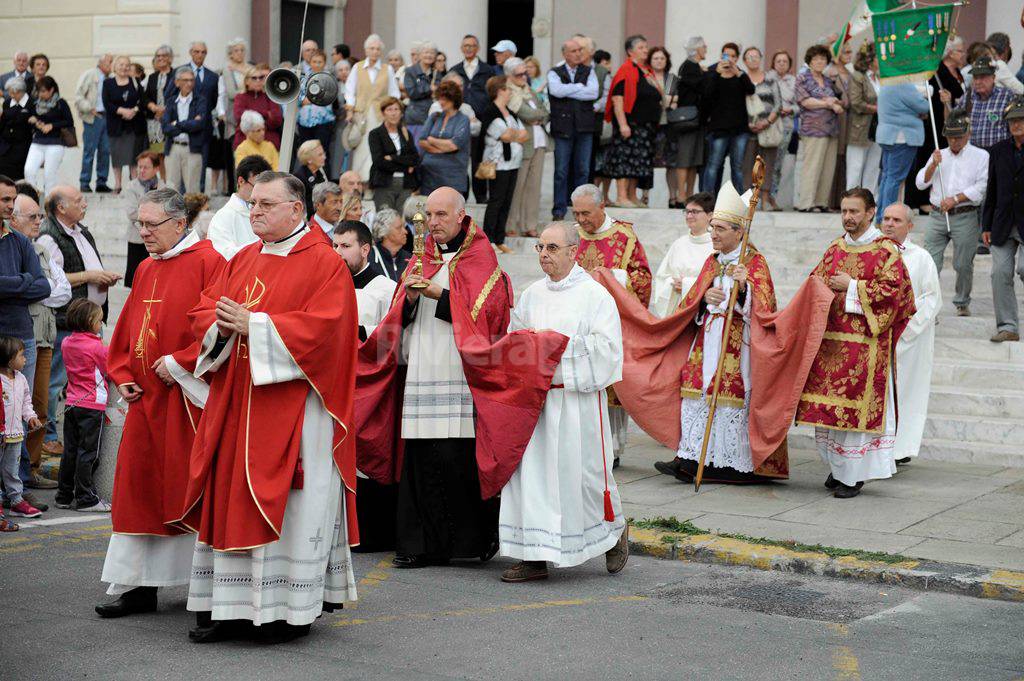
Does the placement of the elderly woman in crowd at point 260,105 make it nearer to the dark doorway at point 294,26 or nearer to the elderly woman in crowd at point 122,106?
the elderly woman in crowd at point 122,106

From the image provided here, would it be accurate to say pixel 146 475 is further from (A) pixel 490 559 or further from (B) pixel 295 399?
(A) pixel 490 559

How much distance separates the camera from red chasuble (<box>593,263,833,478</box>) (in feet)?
31.9

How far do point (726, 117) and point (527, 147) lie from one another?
2.11 metres

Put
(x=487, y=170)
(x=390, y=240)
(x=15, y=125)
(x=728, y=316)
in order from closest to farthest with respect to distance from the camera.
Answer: (x=728, y=316) → (x=390, y=240) → (x=487, y=170) → (x=15, y=125)

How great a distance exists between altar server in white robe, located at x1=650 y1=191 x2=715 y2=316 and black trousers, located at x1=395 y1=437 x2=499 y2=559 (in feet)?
11.6

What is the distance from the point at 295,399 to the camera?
6199 mm

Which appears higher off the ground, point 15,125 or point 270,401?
point 15,125

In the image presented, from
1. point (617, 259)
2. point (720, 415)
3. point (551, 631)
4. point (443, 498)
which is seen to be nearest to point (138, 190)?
point (617, 259)

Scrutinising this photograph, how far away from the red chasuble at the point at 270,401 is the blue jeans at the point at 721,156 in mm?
9787

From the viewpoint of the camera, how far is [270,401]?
6.18m

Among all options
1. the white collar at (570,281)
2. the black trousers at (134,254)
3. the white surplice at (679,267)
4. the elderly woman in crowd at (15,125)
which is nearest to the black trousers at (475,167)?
the black trousers at (134,254)

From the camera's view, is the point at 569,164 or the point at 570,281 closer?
the point at 570,281

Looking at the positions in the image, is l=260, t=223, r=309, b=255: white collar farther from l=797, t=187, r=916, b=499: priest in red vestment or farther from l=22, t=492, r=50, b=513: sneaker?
l=797, t=187, r=916, b=499: priest in red vestment

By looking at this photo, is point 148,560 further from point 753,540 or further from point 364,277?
point 753,540
